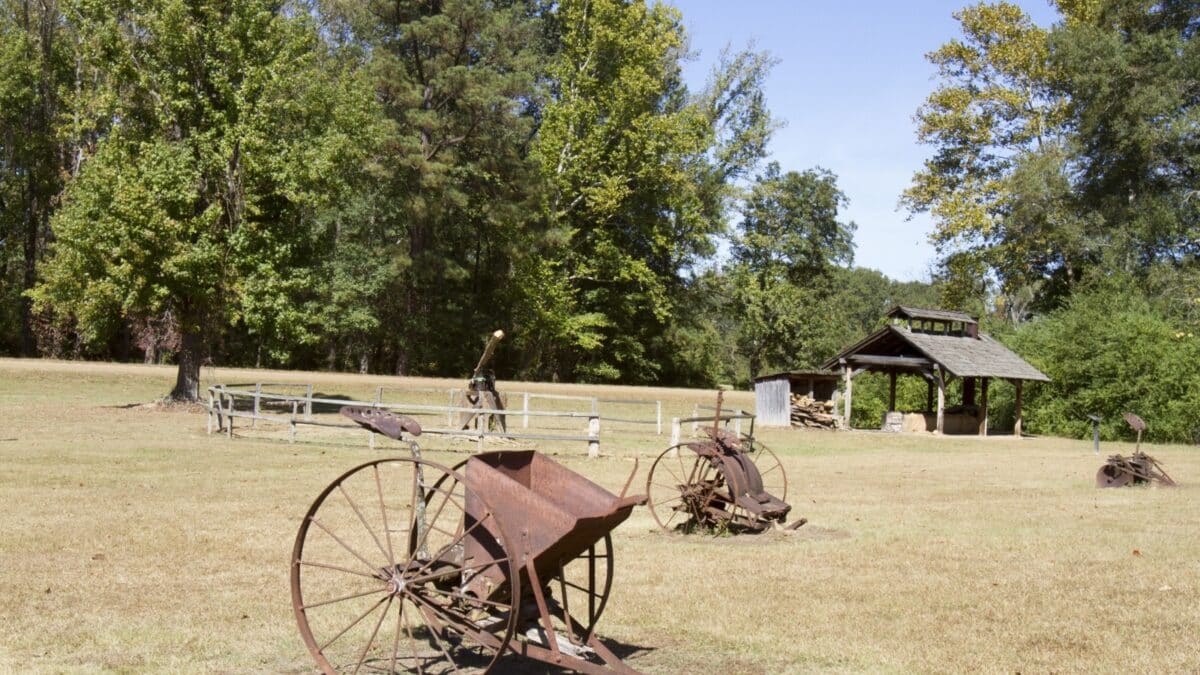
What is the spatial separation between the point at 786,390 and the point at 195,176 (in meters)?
21.6

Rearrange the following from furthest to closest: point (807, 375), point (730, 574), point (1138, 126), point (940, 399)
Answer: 1. point (1138, 126)
2. point (807, 375)
3. point (940, 399)
4. point (730, 574)

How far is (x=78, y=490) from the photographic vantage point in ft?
49.0

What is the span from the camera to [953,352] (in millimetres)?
39062

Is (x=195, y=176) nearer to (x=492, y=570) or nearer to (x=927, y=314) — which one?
(x=492, y=570)

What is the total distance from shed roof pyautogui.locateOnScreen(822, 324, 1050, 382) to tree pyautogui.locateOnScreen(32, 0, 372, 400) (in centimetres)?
2009

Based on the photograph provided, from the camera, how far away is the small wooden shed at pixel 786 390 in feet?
132

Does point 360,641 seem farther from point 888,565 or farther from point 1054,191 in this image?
point 1054,191

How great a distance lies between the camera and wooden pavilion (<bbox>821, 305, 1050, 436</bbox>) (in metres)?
38.4

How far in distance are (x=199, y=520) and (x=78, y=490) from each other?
3244mm

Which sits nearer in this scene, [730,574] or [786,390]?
[730,574]

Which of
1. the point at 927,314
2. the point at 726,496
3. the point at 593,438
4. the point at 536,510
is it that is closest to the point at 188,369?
the point at 593,438

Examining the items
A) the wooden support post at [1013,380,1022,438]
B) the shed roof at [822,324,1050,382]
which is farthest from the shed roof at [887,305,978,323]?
the wooden support post at [1013,380,1022,438]

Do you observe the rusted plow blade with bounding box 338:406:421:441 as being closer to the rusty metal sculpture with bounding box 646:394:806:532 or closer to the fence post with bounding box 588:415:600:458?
the rusty metal sculpture with bounding box 646:394:806:532

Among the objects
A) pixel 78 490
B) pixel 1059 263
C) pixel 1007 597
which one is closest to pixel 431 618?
pixel 1007 597
